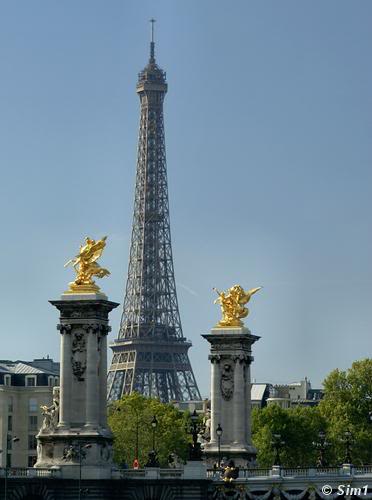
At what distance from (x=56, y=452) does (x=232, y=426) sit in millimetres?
22175

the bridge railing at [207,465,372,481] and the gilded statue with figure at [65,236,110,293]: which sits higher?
the gilded statue with figure at [65,236,110,293]

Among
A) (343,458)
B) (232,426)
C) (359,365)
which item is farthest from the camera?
(359,365)

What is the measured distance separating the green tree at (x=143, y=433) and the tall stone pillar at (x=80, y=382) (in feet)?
136

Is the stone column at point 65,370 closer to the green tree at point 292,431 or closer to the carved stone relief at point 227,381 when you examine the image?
the carved stone relief at point 227,381

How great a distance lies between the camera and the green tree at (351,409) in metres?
178

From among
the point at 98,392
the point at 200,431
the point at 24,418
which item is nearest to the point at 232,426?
the point at 200,431

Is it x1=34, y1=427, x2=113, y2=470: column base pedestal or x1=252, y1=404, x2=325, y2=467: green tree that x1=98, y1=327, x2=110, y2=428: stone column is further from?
x1=252, y1=404, x2=325, y2=467: green tree

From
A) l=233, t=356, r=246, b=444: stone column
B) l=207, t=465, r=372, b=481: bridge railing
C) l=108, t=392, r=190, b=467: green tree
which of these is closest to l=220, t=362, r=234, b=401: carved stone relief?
l=233, t=356, r=246, b=444: stone column

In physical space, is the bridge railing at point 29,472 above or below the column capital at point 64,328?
below

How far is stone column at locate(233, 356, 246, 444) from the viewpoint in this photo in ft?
478

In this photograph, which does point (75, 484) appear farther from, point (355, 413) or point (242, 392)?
point (355, 413)

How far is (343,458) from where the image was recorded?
175750mm

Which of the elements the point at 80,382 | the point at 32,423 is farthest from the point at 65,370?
the point at 32,423

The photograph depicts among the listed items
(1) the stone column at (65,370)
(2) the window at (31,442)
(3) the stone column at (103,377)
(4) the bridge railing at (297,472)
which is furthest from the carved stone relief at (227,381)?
(2) the window at (31,442)
